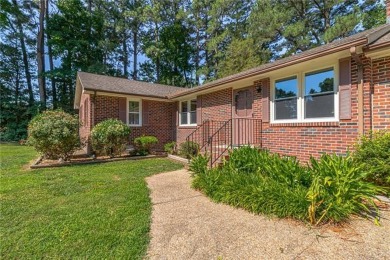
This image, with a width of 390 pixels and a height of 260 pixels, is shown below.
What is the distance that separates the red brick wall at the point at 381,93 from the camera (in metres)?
4.42

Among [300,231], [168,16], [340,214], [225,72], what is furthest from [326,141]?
[168,16]

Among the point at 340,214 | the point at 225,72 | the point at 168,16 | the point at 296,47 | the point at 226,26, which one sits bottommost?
the point at 340,214

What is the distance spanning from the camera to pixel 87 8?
24.1 meters

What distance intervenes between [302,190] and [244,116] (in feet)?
15.6

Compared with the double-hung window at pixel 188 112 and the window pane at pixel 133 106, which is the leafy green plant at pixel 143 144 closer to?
the window pane at pixel 133 106

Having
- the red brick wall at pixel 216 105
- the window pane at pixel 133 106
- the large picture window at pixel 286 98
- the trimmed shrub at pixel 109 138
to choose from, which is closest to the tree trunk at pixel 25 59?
the window pane at pixel 133 106

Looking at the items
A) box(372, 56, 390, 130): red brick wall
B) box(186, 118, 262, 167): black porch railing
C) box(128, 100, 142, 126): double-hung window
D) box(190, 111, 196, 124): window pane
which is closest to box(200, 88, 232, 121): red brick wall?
box(186, 118, 262, 167): black porch railing

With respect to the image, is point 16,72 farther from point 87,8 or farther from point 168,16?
point 168,16

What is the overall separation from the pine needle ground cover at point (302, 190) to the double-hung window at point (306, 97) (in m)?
2.03

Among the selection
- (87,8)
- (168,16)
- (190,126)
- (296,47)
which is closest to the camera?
(190,126)

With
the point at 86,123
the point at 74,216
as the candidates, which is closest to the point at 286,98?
the point at 74,216

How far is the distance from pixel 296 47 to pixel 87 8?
895 inches

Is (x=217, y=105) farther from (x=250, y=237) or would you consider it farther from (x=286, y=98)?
(x=250, y=237)

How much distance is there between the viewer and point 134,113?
1069 centimetres
